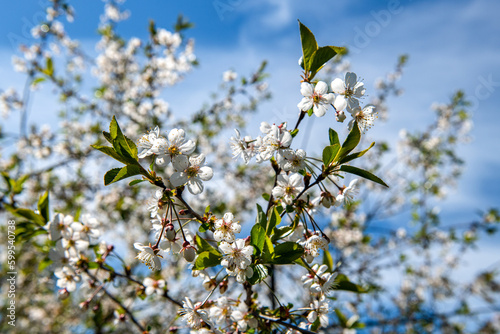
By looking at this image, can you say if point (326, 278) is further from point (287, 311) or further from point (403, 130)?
point (403, 130)

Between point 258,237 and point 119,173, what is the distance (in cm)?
57

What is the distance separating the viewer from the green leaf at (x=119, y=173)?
1.22 m

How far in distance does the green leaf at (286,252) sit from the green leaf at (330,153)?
35cm

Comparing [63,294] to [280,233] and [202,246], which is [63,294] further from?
[280,233]

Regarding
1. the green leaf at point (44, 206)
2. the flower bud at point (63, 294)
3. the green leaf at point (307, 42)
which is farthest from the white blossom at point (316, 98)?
the flower bud at point (63, 294)

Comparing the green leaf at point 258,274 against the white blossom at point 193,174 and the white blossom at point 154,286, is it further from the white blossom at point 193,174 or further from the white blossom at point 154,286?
the white blossom at point 154,286

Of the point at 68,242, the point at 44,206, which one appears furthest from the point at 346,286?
the point at 44,206

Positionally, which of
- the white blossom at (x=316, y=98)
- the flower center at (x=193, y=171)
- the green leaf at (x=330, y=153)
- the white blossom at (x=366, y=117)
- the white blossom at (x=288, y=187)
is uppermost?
the white blossom at (x=366, y=117)

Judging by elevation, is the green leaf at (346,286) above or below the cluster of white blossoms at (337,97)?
below

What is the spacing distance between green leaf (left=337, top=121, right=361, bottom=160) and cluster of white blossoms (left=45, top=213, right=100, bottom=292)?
55.6 inches

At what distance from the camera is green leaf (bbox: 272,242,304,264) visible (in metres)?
1.26

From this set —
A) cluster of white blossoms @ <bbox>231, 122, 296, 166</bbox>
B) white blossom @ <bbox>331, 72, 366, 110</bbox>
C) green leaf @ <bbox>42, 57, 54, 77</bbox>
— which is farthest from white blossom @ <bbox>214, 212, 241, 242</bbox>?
green leaf @ <bbox>42, 57, 54, 77</bbox>

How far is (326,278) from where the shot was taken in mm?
1477

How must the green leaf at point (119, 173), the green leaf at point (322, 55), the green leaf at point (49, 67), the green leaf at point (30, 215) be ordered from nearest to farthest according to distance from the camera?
the green leaf at point (119, 173), the green leaf at point (322, 55), the green leaf at point (30, 215), the green leaf at point (49, 67)
